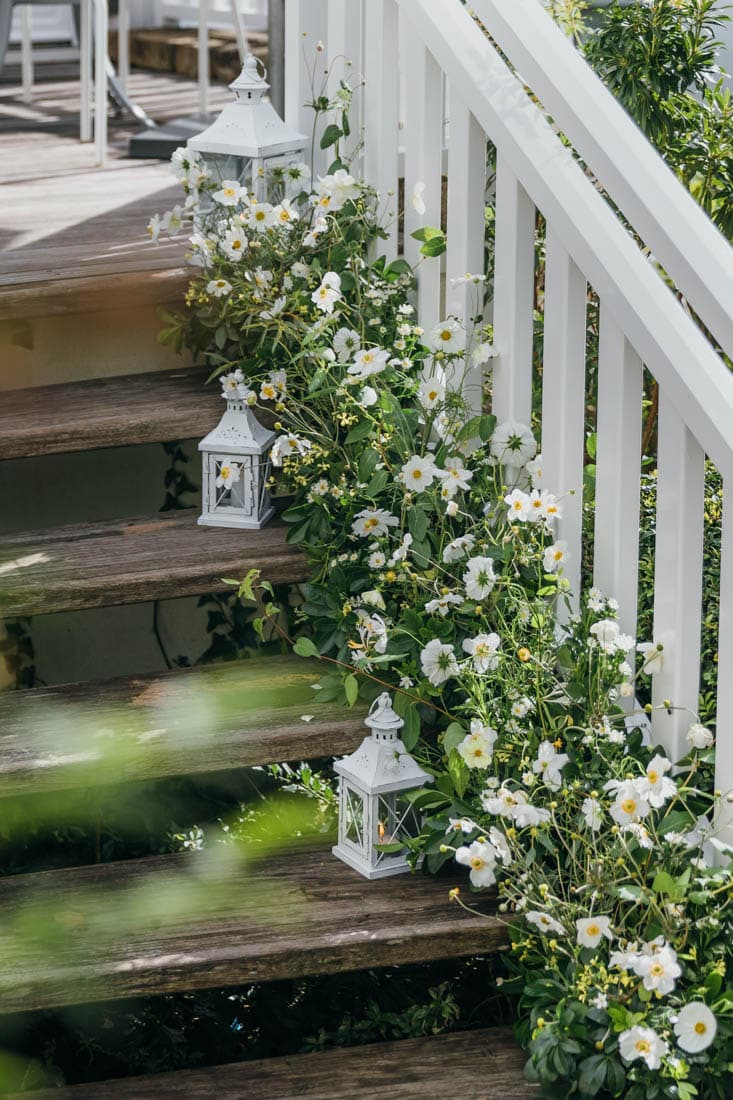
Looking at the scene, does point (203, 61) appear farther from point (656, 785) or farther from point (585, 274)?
point (656, 785)

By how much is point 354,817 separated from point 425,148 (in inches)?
41.3

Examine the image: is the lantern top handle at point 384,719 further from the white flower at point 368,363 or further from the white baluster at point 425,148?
the white baluster at point 425,148

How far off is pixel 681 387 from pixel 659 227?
0.20m

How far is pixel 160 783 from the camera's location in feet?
8.41

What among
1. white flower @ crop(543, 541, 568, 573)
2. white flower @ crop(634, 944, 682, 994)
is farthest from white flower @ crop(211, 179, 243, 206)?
white flower @ crop(634, 944, 682, 994)

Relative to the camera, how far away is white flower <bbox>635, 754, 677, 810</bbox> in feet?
5.70

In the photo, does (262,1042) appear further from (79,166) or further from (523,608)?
(79,166)

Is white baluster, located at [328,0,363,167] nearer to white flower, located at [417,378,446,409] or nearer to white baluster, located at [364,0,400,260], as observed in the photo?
white baluster, located at [364,0,400,260]

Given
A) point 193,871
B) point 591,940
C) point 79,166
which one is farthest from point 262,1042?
point 79,166

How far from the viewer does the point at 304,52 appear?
2.47 meters

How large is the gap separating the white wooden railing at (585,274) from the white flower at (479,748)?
0.83 feet

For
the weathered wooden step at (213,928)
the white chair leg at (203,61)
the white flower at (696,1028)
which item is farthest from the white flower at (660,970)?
the white chair leg at (203,61)

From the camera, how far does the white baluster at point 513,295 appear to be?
81.1 inches

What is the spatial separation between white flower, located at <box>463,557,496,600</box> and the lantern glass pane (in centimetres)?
32
